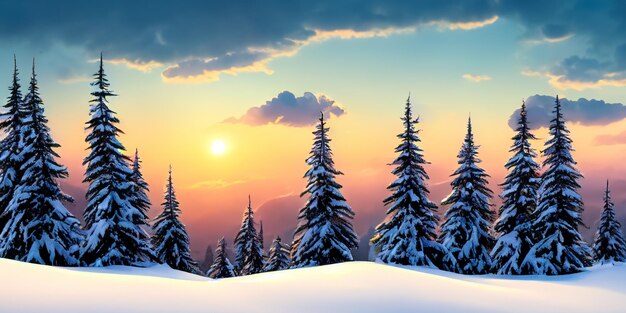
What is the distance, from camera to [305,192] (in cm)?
2850

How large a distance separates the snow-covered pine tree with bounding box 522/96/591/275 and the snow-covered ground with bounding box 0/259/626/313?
17.5 m

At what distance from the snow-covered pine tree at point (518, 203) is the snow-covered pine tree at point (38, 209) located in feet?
83.3

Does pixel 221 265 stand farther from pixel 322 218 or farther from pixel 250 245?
pixel 322 218

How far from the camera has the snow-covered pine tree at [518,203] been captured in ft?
93.5

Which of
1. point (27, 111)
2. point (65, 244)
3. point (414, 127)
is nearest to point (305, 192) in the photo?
point (414, 127)

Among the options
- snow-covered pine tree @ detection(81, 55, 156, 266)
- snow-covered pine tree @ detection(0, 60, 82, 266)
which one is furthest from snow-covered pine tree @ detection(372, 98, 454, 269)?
snow-covered pine tree @ detection(0, 60, 82, 266)

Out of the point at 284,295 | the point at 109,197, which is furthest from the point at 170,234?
the point at 284,295

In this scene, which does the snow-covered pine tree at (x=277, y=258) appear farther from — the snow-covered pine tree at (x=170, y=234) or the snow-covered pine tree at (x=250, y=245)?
the snow-covered pine tree at (x=170, y=234)

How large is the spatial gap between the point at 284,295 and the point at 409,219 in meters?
20.4

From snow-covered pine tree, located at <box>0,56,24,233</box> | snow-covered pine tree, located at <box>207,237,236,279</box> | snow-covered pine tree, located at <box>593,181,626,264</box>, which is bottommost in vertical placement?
snow-covered pine tree, located at <box>207,237,236,279</box>

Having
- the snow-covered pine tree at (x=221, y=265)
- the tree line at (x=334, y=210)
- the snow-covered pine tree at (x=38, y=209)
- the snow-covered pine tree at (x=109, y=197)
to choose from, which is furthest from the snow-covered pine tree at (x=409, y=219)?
the snow-covered pine tree at (x=221, y=265)

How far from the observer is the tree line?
77.9ft

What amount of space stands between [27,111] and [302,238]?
58.0 feet

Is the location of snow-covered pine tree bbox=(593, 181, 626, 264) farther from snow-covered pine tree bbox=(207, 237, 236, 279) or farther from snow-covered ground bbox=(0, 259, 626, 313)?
snow-covered ground bbox=(0, 259, 626, 313)
